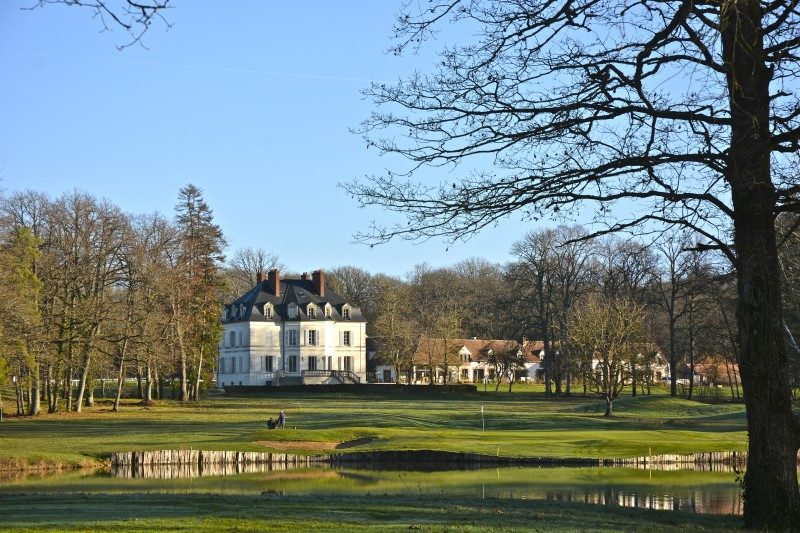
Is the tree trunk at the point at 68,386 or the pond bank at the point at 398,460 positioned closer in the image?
the pond bank at the point at 398,460

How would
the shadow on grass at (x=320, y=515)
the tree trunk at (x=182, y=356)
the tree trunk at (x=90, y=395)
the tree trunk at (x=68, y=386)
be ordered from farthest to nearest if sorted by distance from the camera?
the tree trunk at (x=182, y=356) < the tree trunk at (x=90, y=395) < the tree trunk at (x=68, y=386) < the shadow on grass at (x=320, y=515)

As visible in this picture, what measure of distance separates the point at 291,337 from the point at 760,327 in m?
84.2

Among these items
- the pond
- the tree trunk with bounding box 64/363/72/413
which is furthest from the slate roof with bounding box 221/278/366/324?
the pond

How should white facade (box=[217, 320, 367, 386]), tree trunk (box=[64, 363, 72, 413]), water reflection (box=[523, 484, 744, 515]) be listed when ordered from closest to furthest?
water reflection (box=[523, 484, 744, 515])
tree trunk (box=[64, 363, 72, 413])
white facade (box=[217, 320, 367, 386])

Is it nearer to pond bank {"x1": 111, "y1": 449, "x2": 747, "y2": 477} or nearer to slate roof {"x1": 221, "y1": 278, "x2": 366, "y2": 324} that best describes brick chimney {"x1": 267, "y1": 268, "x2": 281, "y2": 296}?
slate roof {"x1": 221, "y1": 278, "x2": 366, "y2": 324}

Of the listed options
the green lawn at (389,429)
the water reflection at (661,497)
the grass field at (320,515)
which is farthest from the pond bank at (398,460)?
the grass field at (320,515)

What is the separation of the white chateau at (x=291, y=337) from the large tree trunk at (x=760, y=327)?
81.2m

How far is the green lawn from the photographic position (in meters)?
36.4

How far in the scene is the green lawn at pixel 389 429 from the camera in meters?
36.4

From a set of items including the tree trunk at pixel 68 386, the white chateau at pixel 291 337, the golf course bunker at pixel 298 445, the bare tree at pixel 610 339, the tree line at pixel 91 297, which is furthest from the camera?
the white chateau at pixel 291 337

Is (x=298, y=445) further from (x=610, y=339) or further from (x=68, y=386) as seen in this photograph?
(x=68, y=386)

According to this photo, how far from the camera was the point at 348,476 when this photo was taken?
29688 millimetres

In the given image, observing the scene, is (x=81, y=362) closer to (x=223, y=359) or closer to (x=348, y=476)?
(x=348, y=476)

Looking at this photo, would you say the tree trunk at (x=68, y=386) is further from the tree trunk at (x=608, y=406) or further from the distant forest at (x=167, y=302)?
the tree trunk at (x=608, y=406)
